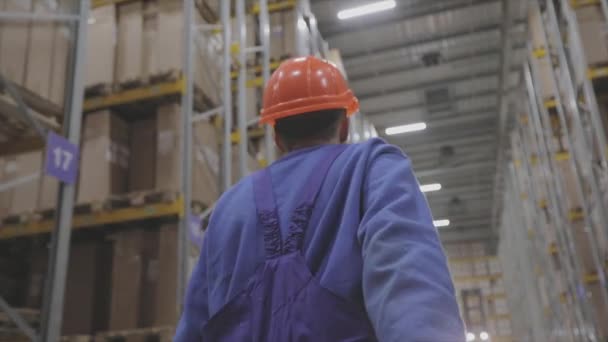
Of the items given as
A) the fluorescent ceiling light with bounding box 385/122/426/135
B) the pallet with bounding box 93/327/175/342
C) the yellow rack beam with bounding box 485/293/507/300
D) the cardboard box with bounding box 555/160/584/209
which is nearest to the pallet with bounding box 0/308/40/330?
the pallet with bounding box 93/327/175/342

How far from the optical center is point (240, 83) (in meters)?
5.89

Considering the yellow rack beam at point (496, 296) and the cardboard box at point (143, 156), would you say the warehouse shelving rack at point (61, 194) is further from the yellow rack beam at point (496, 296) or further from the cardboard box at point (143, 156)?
the yellow rack beam at point (496, 296)

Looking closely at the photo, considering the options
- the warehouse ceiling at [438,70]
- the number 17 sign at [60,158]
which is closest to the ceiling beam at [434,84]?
the warehouse ceiling at [438,70]

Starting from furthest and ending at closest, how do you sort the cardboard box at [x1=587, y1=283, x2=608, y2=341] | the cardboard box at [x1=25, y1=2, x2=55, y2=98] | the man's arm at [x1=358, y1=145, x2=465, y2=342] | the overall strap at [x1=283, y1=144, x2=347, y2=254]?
the cardboard box at [x1=587, y1=283, x2=608, y2=341], the cardboard box at [x1=25, y1=2, x2=55, y2=98], the overall strap at [x1=283, y1=144, x2=347, y2=254], the man's arm at [x1=358, y1=145, x2=465, y2=342]

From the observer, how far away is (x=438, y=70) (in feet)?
40.5

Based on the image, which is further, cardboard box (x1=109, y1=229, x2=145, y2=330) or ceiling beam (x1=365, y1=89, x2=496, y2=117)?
ceiling beam (x1=365, y1=89, x2=496, y2=117)

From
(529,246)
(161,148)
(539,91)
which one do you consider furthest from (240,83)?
(529,246)

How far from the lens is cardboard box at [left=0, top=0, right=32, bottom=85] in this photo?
3.30m

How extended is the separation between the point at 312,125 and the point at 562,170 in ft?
19.8

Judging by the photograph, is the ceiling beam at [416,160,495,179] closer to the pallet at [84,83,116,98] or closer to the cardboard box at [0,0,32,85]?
the pallet at [84,83,116,98]

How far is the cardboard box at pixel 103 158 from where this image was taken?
450 cm

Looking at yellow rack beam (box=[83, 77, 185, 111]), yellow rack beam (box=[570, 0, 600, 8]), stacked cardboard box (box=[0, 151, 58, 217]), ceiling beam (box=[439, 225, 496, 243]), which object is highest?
ceiling beam (box=[439, 225, 496, 243])

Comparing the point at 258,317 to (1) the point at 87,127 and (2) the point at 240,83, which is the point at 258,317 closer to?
(1) the point at 87,127

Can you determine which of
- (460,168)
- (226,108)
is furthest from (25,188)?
(460,168)
